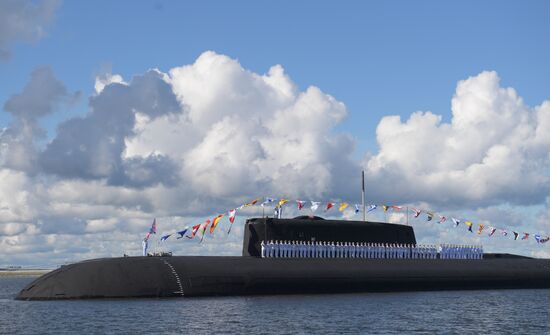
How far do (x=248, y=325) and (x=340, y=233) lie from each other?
16.8 metres

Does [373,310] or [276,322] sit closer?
[276,322]

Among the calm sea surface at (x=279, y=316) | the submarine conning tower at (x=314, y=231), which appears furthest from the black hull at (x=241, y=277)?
the submarine conning tower at (x=314, y=231)

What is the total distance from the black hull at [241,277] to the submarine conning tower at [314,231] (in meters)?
1.77

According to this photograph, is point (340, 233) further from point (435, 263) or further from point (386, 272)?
point (435, 263)

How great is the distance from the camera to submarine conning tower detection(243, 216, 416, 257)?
43375 millimetres

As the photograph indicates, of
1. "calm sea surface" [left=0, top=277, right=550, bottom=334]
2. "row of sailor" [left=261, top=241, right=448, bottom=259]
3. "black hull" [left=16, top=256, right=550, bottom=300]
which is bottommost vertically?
"calm sea surface" [left=0, top=277, right=550, bottom=334]

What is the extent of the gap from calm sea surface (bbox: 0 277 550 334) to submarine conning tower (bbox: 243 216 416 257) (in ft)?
15.2

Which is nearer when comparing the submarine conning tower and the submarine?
the submarine

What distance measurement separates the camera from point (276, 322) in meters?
30.4

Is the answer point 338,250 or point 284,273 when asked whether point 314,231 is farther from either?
point 284,273

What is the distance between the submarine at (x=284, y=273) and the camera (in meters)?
37.0

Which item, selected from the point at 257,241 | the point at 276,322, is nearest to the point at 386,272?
the point at 257,241

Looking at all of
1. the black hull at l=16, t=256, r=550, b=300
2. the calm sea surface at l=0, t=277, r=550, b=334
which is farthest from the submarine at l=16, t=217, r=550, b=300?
the calm sea surface at l=0, t=277, r=550, b=334

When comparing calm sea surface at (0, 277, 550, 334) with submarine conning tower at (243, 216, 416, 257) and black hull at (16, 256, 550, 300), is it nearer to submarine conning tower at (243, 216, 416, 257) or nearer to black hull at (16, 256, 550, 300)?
black hull at (16, 256, 550, 300)
